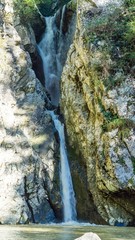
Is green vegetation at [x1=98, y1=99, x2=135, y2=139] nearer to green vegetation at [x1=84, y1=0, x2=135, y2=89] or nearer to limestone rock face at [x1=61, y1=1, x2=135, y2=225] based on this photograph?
limestone rock face at [x1=61, y1=1, x2=135, y2=225]

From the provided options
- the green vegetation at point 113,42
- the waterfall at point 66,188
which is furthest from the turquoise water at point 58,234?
the green vegetation at point 113,42

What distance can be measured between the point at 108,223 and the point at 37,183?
3687 mm

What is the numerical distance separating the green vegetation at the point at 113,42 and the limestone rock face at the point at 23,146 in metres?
4.23

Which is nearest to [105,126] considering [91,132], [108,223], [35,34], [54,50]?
[91,132]

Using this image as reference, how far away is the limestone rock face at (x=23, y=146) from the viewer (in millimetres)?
15953

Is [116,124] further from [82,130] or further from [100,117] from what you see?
[82,130]

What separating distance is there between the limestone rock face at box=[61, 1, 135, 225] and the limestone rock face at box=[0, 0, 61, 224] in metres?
1.17

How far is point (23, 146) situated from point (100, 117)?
154 inches

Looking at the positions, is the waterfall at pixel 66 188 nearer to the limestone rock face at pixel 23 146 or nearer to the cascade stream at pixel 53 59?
the limestone rock face at pixel 23 146

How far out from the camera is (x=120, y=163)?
1417 centimetres

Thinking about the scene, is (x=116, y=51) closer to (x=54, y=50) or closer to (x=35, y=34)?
(x=54, y=50)

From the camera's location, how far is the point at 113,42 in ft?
56.9

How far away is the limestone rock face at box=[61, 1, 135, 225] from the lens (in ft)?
47.2

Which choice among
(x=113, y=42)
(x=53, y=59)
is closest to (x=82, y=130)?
(x=113, y=42)
